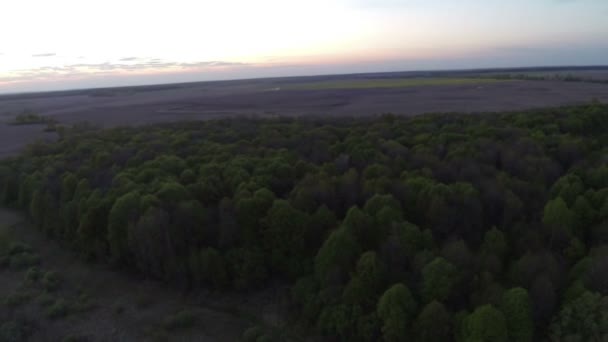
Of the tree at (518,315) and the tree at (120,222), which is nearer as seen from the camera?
the tree at (518,315)

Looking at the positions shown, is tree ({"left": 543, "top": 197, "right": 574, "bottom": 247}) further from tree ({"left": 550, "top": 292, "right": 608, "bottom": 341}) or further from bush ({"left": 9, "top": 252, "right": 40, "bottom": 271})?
bush ({"left": 9, "top": 252, "right": 40, "bottom": 271})

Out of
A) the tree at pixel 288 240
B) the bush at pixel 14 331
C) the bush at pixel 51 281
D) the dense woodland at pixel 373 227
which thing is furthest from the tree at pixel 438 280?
the bush at pixel 51 281

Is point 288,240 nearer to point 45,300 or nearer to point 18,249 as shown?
point 45,300

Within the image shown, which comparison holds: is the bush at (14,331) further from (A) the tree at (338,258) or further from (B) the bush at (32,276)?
(A) the tree at (338,258)

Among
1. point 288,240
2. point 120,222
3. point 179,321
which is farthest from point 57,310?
point 288,240

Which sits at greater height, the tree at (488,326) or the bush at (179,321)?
the tree at (488,326)

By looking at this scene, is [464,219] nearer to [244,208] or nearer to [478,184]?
[478,184]
